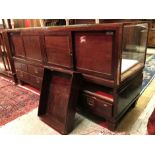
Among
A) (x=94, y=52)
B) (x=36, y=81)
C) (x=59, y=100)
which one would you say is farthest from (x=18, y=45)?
(x=94, y=52)

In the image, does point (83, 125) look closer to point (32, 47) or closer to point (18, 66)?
point (32, 47)

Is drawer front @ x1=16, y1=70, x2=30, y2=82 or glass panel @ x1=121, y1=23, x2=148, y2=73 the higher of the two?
glass panel @ x1=121, y1=23, x2=148, y2=73

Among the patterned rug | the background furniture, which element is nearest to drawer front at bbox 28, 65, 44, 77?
the background furniture

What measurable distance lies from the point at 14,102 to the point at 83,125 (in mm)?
1111

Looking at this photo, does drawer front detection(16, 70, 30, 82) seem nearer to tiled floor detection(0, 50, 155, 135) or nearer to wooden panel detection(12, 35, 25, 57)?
wooden panel detection(12, 35, 25, 57)

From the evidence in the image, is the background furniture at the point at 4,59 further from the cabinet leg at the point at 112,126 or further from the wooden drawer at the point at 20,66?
the cabinet leg at the point at 112,126

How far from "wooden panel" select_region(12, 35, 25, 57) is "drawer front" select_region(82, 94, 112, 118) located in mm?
1375

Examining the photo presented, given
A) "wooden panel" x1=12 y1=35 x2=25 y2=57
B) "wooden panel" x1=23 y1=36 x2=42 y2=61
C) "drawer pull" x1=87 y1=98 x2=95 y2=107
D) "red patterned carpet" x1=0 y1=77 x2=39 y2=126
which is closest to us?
"drawer pull" x1=87 y1=98 x2=95 y2=107

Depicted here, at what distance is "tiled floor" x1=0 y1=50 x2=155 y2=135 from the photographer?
Result: 156 centimetres

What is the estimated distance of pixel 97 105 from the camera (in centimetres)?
151

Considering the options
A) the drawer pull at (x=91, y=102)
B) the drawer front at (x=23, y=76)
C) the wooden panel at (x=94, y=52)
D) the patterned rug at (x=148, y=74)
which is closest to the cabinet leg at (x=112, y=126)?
the drawer pull at (x=91, y=102)

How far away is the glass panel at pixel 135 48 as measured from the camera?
5.18 ft
